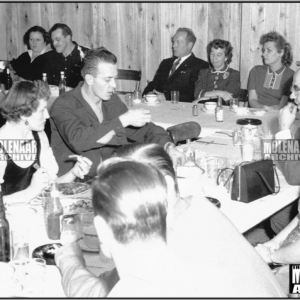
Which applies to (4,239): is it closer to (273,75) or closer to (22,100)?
(22,100)

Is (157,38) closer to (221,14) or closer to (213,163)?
(221,14)

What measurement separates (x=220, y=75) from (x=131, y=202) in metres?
4.83

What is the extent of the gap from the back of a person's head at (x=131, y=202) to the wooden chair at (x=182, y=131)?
94.9 inches

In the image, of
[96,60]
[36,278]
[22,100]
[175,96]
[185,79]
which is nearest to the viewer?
[36,278]

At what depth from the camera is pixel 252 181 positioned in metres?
2.80

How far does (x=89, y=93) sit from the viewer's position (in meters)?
3.71

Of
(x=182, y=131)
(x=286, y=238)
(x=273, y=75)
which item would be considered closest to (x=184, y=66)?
(x=273, y=75)

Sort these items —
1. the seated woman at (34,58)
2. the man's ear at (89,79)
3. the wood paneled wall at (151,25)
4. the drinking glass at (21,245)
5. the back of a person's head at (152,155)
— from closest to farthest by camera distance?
the back of a person's head at (152,155) < the drinking glass at (21,245) < the man's ear at (89,79) < the wood paneled wall at (151,25) < the seated woman at (34,58)

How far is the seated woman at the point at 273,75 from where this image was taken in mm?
5746

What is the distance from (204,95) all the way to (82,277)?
13.9ft

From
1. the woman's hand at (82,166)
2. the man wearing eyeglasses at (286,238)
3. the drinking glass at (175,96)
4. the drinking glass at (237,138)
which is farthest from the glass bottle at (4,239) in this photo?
the drinking glass at (175,96)

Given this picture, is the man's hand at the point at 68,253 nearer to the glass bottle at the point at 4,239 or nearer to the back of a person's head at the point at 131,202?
the glass bottle at the point at 4,239

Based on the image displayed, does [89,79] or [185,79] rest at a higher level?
[89,79]

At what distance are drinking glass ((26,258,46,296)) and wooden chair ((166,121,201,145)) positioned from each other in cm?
202
